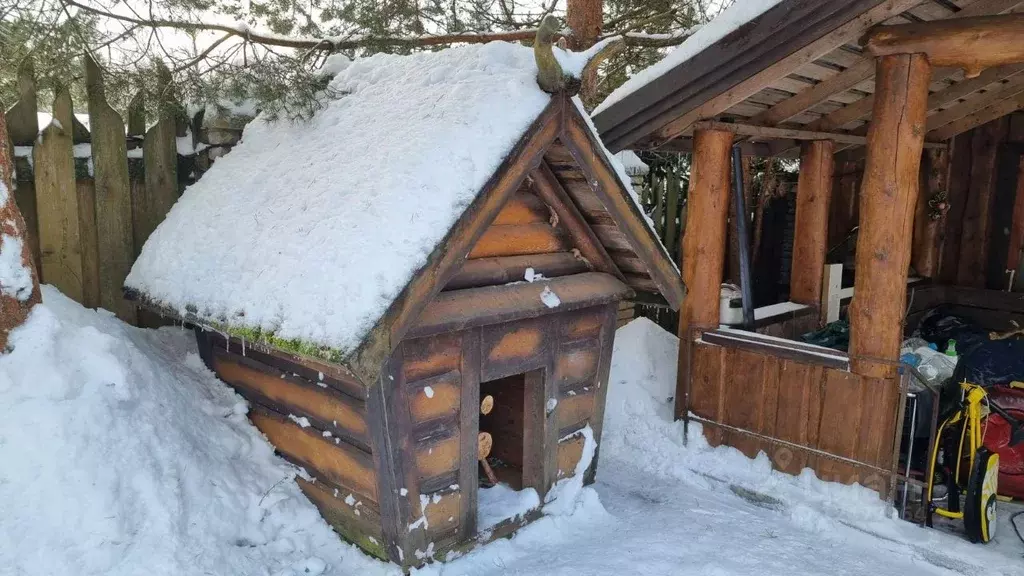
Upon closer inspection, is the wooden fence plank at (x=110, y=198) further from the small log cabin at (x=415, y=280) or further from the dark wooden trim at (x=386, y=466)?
the dark wooden trim at (x=386, y=466)

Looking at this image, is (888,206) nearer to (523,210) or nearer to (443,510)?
(523,210)

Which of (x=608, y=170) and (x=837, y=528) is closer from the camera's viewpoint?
(x=608, y=170)

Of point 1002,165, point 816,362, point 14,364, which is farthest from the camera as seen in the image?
point 1002,165

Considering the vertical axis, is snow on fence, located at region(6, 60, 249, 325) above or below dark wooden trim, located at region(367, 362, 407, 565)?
above

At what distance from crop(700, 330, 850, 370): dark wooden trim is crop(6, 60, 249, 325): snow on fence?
14.2ft

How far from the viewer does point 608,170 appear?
3.75 meters

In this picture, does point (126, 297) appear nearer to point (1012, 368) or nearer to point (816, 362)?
point (816, 362)

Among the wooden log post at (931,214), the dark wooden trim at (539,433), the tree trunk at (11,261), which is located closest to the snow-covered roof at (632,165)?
the wooden log post at (931,214)

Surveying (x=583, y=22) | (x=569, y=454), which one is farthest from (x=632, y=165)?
(x=569, y=454)

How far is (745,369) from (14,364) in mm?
4926

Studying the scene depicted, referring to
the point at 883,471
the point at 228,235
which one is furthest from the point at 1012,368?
the point at 228,235

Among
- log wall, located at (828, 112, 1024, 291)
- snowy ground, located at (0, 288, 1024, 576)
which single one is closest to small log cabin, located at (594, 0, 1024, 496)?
snowy ground, located at (0, 288, 1024, 576)

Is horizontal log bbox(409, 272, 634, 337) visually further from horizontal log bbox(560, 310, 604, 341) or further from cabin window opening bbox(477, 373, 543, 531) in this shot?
cabin window opening bbox(477, 373, 543, 531)

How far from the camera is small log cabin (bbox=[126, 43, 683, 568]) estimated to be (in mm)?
3084
